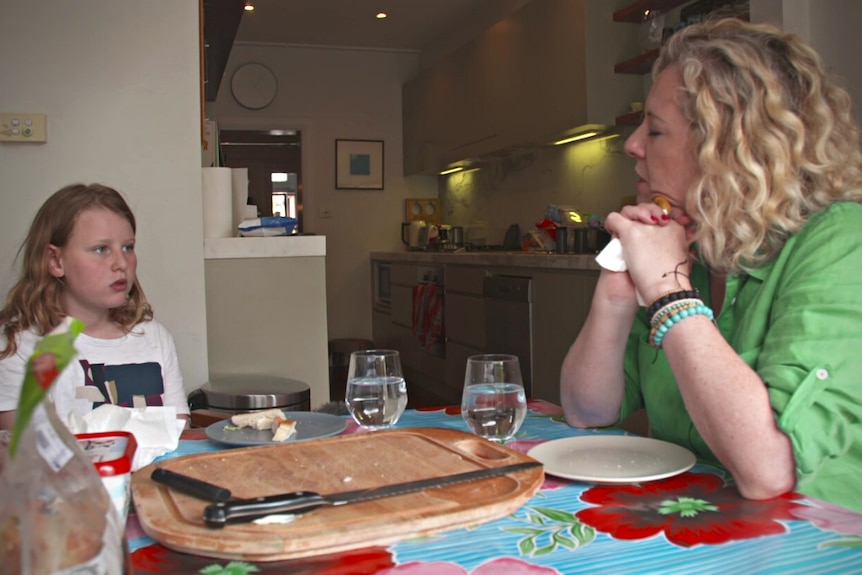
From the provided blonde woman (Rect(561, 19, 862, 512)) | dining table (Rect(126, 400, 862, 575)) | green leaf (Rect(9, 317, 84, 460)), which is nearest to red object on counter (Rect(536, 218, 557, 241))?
blonde woman (Rect(561, 19, 862, 512))

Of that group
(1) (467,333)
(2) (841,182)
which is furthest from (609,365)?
(1) (467,333)

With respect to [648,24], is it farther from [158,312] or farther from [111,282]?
[111,282]

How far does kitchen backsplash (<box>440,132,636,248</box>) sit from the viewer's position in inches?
175

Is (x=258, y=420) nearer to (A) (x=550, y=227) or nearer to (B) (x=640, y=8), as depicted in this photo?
(B) (x=640, y=8)

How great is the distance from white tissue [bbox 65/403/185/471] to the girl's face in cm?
88

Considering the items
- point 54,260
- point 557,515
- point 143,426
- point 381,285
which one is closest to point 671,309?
point 557,515

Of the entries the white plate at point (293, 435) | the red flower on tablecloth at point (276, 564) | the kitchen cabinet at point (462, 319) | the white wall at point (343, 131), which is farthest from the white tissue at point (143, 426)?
the white wall at point (343, 131)

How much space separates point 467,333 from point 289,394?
2.61 meters

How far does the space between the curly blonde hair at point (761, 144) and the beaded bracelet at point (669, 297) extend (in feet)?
0.45

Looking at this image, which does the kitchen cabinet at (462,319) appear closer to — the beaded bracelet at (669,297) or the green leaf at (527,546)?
the beaded bracelet at (669,297)

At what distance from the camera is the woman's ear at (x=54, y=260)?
1886 millimetres

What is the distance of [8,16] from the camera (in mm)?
2418

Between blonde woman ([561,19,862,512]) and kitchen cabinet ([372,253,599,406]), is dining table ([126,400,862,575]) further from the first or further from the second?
kitchen cabinet ([372,253,599,406])

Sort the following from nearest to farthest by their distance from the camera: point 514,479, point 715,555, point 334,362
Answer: point 715,555 → point 514,479 → point 334,362
